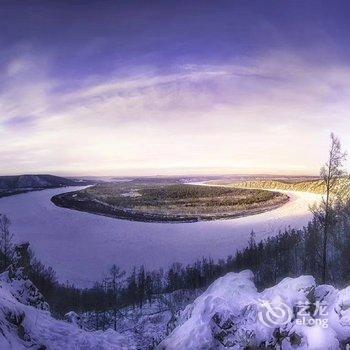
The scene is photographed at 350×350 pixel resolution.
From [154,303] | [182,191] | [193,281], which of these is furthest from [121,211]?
[154,303]

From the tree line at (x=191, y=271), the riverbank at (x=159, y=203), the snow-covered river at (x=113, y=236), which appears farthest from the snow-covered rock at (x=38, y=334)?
the riverbank at (x=159, y=203)

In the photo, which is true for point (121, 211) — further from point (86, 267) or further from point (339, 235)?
point (339, 235)

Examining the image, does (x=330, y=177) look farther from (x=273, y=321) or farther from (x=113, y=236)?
(x=113, y=236)

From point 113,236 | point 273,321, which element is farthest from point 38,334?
point 113,236

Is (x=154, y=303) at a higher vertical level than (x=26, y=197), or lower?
lower

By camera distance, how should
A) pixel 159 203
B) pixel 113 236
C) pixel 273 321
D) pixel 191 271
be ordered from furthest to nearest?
pixel 159 203, pixel 113 236, pixel 191 271, pixel 273 321

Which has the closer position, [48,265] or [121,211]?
[48,265]

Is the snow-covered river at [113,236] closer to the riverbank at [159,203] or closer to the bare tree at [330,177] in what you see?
the riverbank at [159,203]
